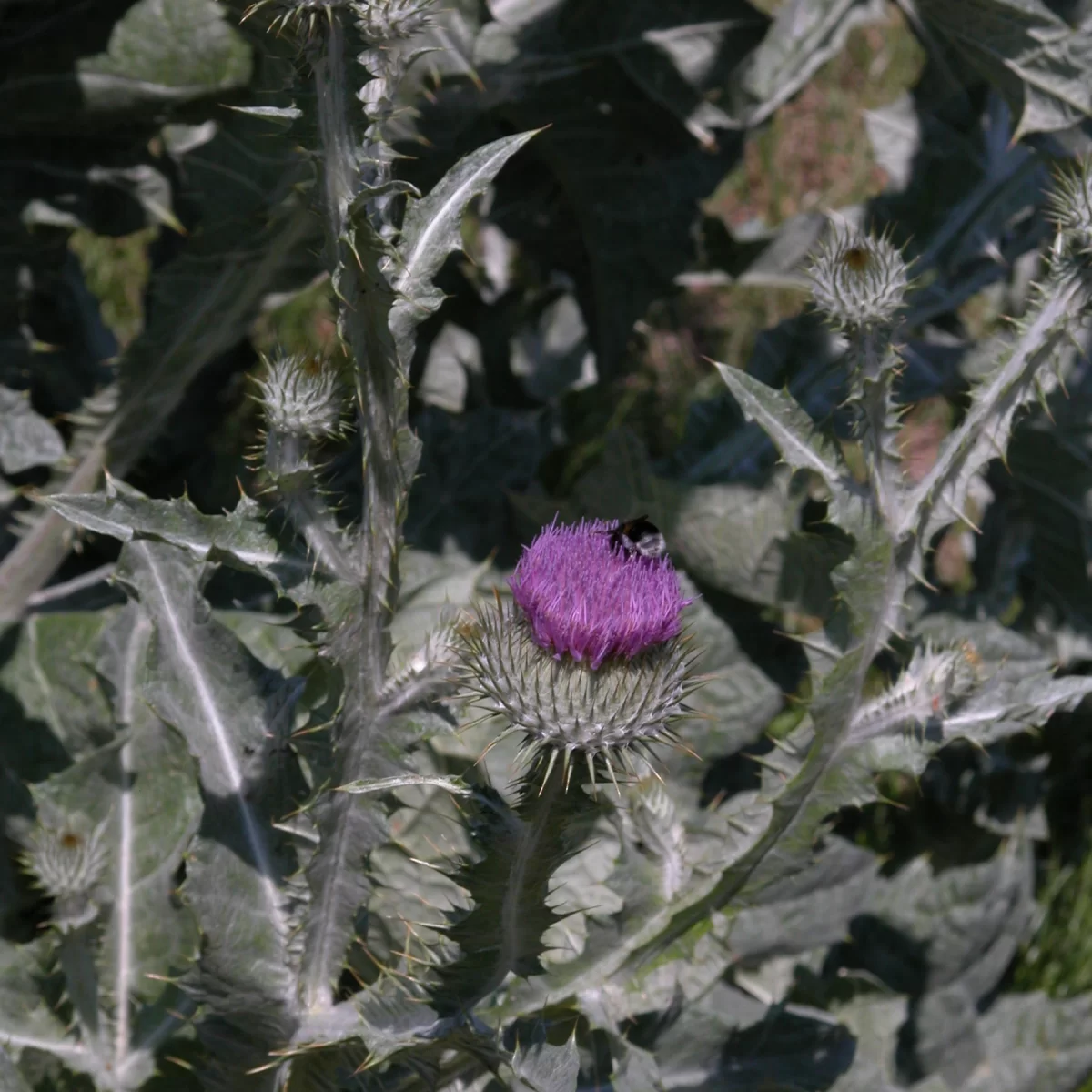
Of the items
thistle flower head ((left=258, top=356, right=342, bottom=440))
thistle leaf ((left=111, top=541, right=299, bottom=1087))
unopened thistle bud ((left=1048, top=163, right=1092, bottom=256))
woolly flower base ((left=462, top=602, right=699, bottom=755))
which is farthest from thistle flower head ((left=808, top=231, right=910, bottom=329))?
thistle leaf ((left=111, top=541, right=299, bottom=1087))

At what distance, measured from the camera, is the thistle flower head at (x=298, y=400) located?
191 cm

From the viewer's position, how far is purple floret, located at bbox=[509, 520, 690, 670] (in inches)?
65.6

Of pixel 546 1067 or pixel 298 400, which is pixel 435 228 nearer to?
pixel 298 400

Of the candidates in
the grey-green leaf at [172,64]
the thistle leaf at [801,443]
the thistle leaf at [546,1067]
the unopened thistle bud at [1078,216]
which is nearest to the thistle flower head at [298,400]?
the thistle leaf at [801,443]

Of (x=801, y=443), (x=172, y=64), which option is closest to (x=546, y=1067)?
(x=801, y=443)

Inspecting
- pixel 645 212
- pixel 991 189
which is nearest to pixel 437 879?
pixel 645 212

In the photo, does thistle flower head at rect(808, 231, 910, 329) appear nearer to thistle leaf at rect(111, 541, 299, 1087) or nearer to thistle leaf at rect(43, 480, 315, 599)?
thistle leaf at rect(43, 480, 315, 599)

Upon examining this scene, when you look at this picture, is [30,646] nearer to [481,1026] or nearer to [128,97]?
[128,97]

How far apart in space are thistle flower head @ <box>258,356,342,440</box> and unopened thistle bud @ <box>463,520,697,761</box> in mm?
416

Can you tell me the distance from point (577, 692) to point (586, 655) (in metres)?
0.05

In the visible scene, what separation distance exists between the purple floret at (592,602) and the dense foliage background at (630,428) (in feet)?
2.82

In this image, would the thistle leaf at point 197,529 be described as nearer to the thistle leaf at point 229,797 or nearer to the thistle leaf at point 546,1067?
the thistle leaf at point 229,797

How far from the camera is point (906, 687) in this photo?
2.34 meters

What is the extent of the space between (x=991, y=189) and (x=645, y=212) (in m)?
0.95
